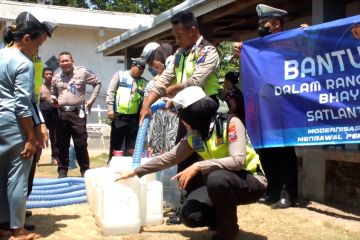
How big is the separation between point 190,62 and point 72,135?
11.3ft

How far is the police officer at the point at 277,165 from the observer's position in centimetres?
523

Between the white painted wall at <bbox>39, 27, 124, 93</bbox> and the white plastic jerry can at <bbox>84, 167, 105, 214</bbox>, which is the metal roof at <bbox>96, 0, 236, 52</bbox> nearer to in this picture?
the white plastic jerry can at <bbox>84, 167, 105, 214</bbox>

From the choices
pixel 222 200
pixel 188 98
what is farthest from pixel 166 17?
pixel 222 200

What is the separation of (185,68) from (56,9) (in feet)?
64.0

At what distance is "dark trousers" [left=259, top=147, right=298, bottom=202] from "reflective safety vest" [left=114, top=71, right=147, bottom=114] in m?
2.23

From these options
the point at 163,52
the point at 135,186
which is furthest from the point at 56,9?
the point at 135,186

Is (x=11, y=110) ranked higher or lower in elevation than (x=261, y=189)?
higher

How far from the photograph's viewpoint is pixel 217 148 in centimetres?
375

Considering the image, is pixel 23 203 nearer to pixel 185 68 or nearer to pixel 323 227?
pixel 185 68

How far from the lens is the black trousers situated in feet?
11.7

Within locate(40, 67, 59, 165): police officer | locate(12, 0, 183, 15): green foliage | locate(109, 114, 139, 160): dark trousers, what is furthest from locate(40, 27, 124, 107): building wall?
locate(109, 114, 139, 160): dark trousers

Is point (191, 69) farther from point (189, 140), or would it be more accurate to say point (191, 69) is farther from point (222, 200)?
point (222, 200)

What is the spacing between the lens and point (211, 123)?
3.78 metres

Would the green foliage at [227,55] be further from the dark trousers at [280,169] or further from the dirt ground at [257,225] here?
the dirt ground at [257,225]
